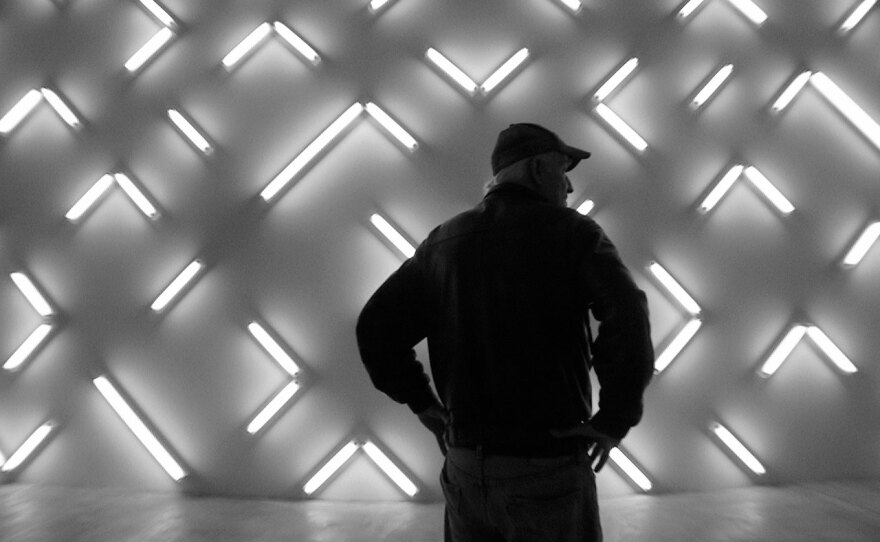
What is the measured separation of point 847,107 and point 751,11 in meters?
0.53

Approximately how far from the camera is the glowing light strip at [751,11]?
263cm

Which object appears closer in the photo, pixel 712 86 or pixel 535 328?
pixel 535 328

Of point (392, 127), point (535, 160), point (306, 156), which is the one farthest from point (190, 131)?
point (535, 160)

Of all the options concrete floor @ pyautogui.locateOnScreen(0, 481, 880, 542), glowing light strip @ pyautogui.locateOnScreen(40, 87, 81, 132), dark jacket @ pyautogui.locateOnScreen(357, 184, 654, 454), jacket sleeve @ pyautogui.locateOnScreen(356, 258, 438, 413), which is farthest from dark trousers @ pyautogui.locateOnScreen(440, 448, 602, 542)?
glowing light strip @ pyautogui.locateOnScreen(40, 87, 81, 132)

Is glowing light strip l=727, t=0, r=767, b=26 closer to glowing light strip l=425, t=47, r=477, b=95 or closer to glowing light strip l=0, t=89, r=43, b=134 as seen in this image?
glowing light strip l=425, t=47, r=477, b=95

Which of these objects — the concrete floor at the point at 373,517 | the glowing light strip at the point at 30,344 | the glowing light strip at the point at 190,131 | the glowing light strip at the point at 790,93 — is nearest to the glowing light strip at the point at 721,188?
the glowing light strip at the point at 790,93

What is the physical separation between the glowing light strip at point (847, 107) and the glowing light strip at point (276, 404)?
232cm

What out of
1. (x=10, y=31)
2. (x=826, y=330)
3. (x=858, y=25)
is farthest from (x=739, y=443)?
(x=10, y=31)

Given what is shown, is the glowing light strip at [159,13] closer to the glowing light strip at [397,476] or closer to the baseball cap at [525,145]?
the glowing light strip at [397,476]

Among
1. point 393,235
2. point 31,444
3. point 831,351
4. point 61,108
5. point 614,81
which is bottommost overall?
point 831,351

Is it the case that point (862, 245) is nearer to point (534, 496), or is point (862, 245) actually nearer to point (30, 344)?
point (534, 496)

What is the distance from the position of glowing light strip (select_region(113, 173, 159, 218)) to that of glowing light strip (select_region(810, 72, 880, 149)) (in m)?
2.61

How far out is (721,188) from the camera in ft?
8.35

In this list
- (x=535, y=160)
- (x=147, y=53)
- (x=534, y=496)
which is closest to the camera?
(x=534, y=496)
